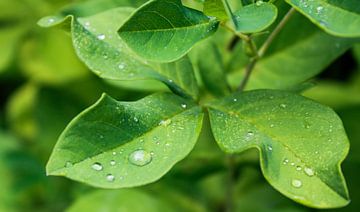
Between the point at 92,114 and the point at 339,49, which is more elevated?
the point at 92,114

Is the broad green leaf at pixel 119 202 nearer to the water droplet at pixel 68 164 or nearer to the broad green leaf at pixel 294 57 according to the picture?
the broad green leaf at pixel 294 57

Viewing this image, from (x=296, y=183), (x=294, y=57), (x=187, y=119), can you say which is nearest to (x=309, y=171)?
(x=296, y=183)

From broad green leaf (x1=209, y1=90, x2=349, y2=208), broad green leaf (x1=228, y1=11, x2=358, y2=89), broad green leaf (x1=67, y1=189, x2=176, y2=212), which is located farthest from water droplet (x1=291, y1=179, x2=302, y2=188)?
broad green leaf (x1=67, y1=189, x2=176, y2=212)

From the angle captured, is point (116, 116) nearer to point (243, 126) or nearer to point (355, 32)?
point (243, 126)

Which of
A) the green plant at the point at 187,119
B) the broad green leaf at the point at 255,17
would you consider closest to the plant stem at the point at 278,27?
the green plant at the point at 187,119

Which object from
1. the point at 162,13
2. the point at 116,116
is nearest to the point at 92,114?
the point at 116,116

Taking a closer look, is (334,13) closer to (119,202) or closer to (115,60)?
(115,60)

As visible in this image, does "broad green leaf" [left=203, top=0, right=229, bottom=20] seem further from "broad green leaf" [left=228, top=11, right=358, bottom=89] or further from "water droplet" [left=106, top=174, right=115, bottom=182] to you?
"broad green leaf" [left=228, top=11, right=358, bottom=89]
